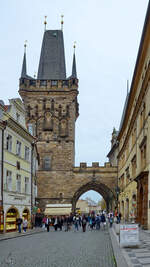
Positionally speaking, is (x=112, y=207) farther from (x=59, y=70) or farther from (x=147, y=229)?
(x=147, y=229)

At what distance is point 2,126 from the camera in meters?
29.1

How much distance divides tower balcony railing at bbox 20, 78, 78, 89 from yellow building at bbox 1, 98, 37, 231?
26.2 metres

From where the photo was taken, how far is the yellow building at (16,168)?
2997cm

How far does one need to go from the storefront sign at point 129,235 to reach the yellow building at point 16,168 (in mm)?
15598

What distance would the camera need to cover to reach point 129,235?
14.8 meters

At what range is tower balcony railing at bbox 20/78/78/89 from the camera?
207 feet

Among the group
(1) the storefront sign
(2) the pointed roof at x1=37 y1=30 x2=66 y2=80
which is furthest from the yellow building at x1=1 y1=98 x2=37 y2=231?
(2) the pointed roof at x1=37 y1=30 x2=66 y2=80

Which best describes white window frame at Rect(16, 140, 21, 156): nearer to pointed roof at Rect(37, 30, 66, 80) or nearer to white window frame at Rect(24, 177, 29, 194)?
white window frame at Rect(24, 177, 29, 194)

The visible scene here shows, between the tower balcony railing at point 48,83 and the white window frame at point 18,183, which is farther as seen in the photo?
the tower balcony railing at point 48,83

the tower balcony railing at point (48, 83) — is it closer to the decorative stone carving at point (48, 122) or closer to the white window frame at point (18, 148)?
the decorative stone carving at point (48, 122)

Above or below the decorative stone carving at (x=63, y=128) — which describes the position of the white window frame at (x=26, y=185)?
below

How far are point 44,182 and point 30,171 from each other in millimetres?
22325

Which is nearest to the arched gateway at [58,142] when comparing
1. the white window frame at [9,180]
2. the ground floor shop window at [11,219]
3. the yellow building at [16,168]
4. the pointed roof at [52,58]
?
the pointed roof at [52,58]

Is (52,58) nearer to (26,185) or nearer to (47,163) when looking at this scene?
(47,163)
